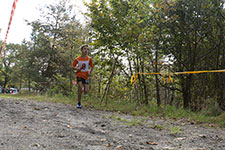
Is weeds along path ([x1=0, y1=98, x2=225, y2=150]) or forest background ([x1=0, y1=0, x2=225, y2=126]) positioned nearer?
weeds along path ([x1=0, y1=98, x2=225, y2=150])

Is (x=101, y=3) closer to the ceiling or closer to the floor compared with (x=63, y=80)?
closer to the ceiling

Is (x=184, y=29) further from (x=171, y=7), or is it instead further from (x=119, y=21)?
(x=119, y=21)

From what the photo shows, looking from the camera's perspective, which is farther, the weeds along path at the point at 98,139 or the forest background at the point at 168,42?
the forest background at the point at 168,42

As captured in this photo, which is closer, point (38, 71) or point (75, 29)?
point (75, 29)

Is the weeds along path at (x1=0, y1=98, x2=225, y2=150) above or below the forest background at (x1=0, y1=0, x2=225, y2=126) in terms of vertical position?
below

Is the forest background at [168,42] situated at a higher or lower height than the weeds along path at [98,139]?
higher

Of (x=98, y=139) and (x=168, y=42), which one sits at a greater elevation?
(x=168, y=42)

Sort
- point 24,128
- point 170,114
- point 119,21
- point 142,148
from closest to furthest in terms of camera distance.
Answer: point 142,148 → point 24,128 → point 170,114 → point 119,21

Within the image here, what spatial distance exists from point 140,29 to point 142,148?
17.3ft

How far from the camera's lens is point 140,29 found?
24.3 feet

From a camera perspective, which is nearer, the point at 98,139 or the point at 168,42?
the point at 98,139

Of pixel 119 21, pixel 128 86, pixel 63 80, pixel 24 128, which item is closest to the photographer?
pixel 24 128

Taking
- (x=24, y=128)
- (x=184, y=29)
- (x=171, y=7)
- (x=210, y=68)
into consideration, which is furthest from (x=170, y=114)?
(x=24, y=128)

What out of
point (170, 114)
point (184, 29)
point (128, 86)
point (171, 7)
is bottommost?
point (170, 114)
